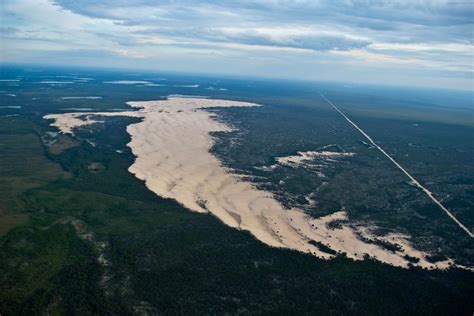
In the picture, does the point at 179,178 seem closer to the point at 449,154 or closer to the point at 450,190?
the point at 450,190

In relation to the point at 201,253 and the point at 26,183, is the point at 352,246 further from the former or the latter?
the point at 26,183

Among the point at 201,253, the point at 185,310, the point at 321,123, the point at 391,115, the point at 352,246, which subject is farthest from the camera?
the point at 391,115

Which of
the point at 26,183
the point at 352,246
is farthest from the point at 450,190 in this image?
the point at 26,183

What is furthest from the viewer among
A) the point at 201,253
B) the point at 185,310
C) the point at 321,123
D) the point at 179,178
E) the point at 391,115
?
the point at 391,115

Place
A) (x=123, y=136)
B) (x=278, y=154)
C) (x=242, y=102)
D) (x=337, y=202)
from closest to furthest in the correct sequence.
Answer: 1. (x=337, y=202)
2. (x=278, y=154)
3. (x=123, y=136)
4. (x=242, y=102)

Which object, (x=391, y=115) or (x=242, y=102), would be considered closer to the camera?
(x=391, y=115)

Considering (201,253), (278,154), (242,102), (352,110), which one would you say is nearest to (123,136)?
(278,154)
